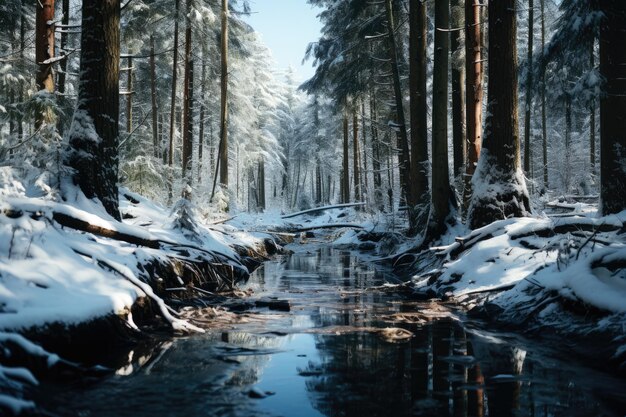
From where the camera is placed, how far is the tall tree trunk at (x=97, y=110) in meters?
6.71

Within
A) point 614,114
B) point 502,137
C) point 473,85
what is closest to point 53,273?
point 502,137

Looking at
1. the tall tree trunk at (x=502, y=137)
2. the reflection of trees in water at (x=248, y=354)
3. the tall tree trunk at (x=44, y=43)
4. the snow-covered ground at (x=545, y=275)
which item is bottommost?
the reflection of trees in water at (x=248, y=354)

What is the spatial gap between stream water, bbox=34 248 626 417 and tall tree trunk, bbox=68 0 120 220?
313cm

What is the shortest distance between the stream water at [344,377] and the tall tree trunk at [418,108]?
769cm

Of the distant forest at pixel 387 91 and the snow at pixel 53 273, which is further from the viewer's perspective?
the distant forest at pixel 387 91

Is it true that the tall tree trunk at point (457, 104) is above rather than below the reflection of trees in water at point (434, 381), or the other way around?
above

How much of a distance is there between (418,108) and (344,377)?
10843mm

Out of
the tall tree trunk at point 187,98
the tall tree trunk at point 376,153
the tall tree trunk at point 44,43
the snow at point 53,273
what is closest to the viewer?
the snow at point 53,273

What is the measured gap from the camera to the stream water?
115 inches

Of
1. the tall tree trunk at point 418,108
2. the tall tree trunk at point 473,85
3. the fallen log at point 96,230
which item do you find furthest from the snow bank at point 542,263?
the fallen log at point 96,230

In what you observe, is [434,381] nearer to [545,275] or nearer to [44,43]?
[545,275]

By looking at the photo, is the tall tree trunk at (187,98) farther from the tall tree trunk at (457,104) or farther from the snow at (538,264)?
the snow at (538,264)

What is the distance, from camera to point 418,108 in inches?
522

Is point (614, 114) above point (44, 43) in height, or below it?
below
